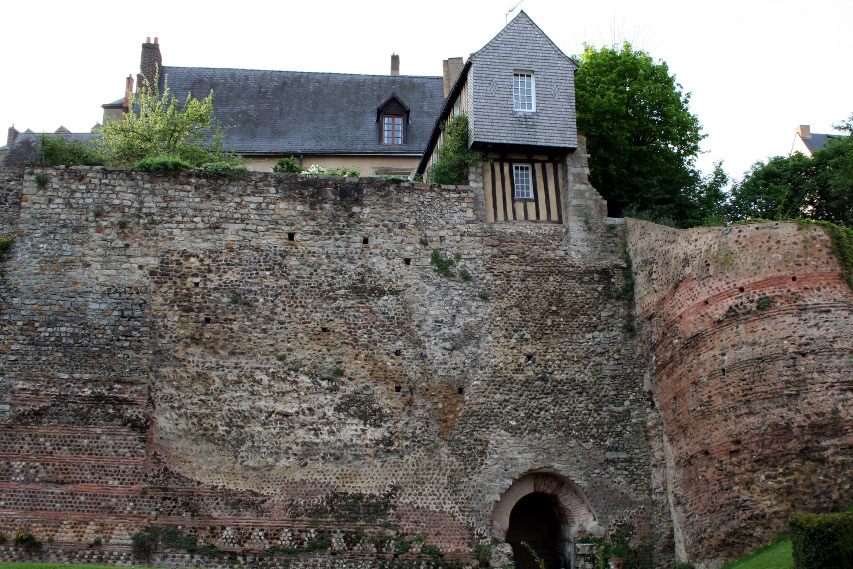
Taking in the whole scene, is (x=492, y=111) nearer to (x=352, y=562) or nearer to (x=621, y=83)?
(x=621, y=83)

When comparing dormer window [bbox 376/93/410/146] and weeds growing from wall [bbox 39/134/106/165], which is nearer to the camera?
weeds growing from wall [bbox 39/134/106/165]

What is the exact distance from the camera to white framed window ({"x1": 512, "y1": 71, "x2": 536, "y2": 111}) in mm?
16000

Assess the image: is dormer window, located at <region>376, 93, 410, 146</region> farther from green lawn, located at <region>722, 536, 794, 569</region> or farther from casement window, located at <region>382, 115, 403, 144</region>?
green lawn, located at <region>722, 536, 794, 569</region>

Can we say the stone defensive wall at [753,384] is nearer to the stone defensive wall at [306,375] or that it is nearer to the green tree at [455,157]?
the stone defensive wall at [306,375]

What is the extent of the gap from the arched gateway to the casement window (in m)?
11.3

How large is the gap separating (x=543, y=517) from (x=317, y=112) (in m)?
13.5

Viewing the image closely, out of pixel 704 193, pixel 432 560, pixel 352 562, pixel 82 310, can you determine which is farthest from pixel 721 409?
pixel 82 310

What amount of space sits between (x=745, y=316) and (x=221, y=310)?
9.21 meters

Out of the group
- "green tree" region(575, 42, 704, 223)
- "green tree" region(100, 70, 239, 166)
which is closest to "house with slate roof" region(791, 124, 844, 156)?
"green tree" region(575, 42, 704, 223)

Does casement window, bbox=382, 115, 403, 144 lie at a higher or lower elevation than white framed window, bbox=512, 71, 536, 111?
higher

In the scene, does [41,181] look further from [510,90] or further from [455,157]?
[510,90]

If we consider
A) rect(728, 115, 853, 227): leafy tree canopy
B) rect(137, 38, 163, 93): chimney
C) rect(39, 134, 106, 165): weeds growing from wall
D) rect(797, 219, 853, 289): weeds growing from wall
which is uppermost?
rect(137, 38, 163, 93): chimney

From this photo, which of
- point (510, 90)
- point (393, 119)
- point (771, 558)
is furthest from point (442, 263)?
point (393, 119)

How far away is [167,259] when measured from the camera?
14.2 metres
